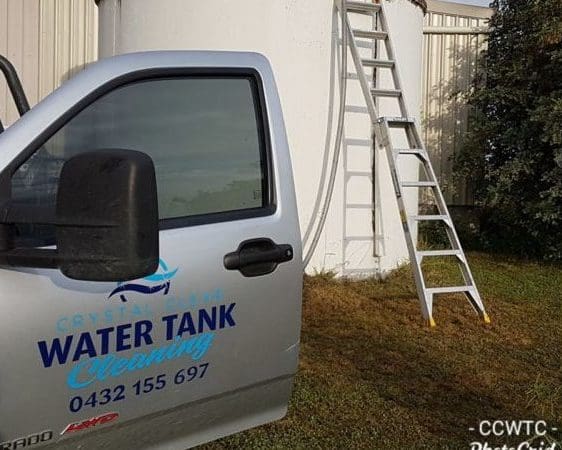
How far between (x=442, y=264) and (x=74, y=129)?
7181 millimetres

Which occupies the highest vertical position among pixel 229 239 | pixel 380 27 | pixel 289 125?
pixel 380 27

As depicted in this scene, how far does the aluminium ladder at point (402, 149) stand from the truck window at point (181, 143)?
3.38 metres

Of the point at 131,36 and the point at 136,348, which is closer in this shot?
the point at 136,348

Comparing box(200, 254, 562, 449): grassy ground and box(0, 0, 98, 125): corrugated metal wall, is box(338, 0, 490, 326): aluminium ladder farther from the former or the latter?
box(0, 0, 98, 125): corrugated metal wall

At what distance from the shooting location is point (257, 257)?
2422 mm

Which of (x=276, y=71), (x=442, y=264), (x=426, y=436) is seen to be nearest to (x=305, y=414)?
(x=426, y=436)

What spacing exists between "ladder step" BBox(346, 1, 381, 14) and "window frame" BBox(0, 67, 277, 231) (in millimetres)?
4589

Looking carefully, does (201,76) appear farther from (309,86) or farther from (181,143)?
(309,86)

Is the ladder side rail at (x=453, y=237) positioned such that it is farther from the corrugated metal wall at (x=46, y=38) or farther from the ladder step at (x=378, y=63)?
the corrugated metal wall at (x=46, y=38)

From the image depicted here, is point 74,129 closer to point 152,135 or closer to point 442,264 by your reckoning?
point 152,135

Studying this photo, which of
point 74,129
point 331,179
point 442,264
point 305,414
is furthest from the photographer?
point 442,264

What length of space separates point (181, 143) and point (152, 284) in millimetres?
554

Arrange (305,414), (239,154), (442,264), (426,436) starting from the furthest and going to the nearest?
(442,264)
(305,414)
(426,436)
(239,154)

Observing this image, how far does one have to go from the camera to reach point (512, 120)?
10109 millimetres
